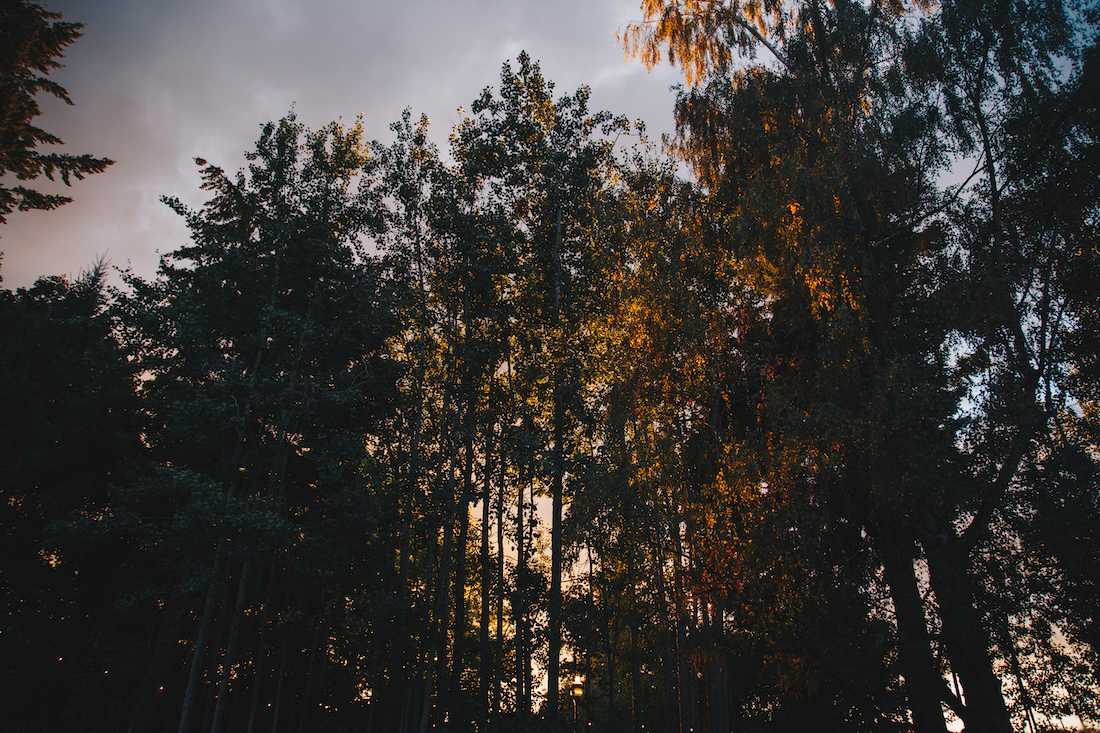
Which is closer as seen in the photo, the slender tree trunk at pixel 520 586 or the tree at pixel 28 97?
the tree at pixel 28 97

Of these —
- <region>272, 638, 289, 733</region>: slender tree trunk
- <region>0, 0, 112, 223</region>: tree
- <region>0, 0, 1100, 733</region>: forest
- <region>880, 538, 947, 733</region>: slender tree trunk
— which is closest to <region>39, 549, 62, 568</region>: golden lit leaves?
<region>0, 0, 1100, 733</region>: forest

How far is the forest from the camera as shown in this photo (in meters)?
10.6

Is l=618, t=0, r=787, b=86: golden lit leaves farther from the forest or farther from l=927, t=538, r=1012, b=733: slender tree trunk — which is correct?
l=927, t=538, r=1012, b=733: slender tree trunk

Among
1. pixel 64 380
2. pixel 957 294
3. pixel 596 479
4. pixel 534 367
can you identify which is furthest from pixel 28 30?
pixel 957 294

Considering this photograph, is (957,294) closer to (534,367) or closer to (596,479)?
(596,479)

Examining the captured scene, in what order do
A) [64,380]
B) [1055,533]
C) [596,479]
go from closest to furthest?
1. [1055,533]
2. [596,479]
3. [64,380]

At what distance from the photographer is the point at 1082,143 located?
36.8 feet

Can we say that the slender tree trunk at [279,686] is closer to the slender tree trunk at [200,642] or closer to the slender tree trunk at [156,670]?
the slender tree trunk at [156,670]

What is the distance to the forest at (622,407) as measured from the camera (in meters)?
10.6

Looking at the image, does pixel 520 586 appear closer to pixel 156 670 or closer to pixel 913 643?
pixel 913 643

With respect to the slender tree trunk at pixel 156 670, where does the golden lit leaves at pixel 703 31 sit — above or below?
above

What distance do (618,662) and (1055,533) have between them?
67.0ft

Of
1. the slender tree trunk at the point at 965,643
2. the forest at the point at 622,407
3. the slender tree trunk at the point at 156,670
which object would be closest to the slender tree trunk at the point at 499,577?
the forest at the point at 622,407

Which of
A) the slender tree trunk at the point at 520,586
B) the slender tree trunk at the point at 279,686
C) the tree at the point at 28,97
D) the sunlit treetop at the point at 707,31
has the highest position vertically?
the sunlit treetop at the point at 707,31
